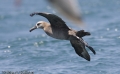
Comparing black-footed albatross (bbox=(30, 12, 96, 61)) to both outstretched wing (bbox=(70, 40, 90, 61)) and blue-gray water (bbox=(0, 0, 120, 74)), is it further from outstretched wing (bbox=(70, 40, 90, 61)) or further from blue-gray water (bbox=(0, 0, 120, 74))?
blue-gray water (bbox=(0, 0, 120, 74))

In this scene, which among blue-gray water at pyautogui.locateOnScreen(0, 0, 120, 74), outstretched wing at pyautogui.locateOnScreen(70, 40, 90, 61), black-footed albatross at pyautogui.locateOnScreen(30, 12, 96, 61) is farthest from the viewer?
Result: blue-gray water at pyautogui.locateOnScreen(0, 0, 120, 74)

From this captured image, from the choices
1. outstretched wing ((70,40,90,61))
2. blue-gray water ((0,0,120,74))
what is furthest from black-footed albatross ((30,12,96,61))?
blue-gray water ((0,0,120,74))

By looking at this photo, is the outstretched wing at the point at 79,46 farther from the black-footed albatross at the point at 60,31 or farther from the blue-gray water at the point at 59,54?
the blue-gray water at the point at 59,54

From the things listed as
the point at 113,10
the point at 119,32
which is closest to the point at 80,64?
the point at 119,32

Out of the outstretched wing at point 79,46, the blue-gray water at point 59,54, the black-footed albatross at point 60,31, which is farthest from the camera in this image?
the blue-gray water at point 59,54

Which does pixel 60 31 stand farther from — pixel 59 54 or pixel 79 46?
pixel 59 54

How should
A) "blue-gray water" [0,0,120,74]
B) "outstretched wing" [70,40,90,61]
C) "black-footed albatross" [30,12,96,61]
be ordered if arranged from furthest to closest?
"blue-gray water" [0,0,120,74]
"outstretched wing" [70,40,90,61]
"black-footed albatross" [30,12,96,61]

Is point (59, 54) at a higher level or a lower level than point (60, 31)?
lower

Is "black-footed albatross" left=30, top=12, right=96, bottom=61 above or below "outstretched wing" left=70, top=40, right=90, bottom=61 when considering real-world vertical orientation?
above

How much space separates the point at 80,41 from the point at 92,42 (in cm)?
499

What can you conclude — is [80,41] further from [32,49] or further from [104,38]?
[104,38]

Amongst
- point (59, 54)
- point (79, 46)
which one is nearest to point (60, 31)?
point (79, 46)

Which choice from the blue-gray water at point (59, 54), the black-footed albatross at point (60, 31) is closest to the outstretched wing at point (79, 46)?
the black-footed albatross at point (60, 31)

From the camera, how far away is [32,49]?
457 inches
